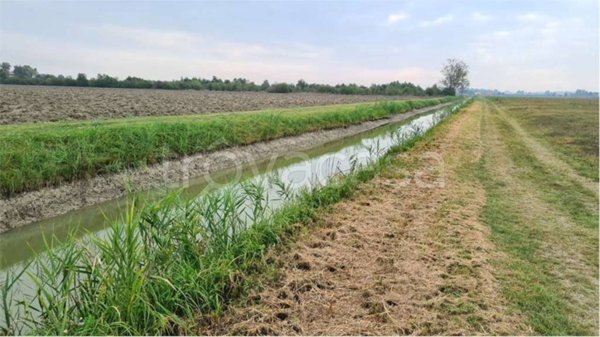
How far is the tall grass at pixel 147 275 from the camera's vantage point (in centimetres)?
328

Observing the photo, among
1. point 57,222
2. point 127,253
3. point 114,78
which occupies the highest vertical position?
point 114,78

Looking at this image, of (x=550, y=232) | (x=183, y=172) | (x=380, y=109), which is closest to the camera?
(x=550, y=232)

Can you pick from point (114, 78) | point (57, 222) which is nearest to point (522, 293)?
point (57, 222)

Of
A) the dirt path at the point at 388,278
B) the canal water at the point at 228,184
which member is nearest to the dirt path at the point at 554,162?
the dirt path at the point at 388,278

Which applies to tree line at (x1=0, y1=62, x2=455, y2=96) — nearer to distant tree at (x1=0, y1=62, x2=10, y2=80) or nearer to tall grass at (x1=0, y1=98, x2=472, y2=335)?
distant tree at (x1=0, y1=62, x2=10, y2=80)

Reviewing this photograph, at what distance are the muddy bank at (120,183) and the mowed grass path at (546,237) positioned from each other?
4183mm

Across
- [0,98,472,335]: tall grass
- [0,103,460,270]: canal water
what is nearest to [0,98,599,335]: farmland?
[0,98,472,335]: tall grass

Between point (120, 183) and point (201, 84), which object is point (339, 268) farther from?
point (201, 84)

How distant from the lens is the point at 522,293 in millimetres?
3990

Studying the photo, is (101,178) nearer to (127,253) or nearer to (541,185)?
(127,253)

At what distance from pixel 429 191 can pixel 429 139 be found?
8.25 m

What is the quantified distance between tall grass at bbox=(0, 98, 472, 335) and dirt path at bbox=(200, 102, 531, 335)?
327 mm

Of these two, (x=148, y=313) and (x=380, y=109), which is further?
(x=380, y=109)

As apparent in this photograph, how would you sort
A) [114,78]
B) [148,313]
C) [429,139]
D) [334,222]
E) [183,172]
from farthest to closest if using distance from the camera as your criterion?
[114,78] → [429,139] → [183,172] → [334,222] → [148,313]
